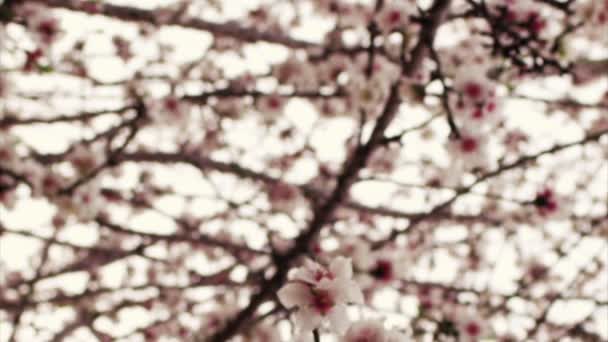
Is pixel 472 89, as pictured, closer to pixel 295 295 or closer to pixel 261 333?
pixel 295 295

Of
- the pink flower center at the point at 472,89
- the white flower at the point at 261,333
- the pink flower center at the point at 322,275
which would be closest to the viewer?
the pink flower center at the point at 322,275

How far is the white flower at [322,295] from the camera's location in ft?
5.31

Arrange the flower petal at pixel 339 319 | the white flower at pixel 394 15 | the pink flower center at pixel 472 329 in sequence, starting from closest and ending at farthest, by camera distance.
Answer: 1. the flower petal at pixel 339 319
2. the white flower at pixel 394 15
3. the pink flower center at pixel 472 329

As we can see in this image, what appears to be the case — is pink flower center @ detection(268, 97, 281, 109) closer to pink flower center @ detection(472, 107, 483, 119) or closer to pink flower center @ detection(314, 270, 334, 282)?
pink flower center @ detection(472, 107, 483, 119)

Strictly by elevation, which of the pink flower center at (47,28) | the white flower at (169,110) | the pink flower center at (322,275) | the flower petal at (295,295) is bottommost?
the flower petal at (295,295)

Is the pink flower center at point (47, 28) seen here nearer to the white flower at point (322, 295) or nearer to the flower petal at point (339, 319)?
the white flower at point (322, 295)

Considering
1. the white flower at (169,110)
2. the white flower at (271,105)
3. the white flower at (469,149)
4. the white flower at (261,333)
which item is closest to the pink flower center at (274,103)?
the white flower at (271,105)

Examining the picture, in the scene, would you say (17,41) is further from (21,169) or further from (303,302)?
(303,302)

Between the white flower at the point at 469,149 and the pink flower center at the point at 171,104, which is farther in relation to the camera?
the pink flower center at the point at 171,104

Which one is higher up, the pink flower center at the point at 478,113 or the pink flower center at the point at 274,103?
the pink flower center at the point at 274,103

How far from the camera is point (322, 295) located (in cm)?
166

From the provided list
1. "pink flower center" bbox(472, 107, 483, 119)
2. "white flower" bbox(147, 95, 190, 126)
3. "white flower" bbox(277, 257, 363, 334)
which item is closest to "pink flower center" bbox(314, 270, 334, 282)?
"white flower" bbox(277, 257, 363, 334)

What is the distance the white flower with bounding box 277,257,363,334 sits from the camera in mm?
1619

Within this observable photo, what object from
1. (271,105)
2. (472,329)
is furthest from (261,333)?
(271,105)
